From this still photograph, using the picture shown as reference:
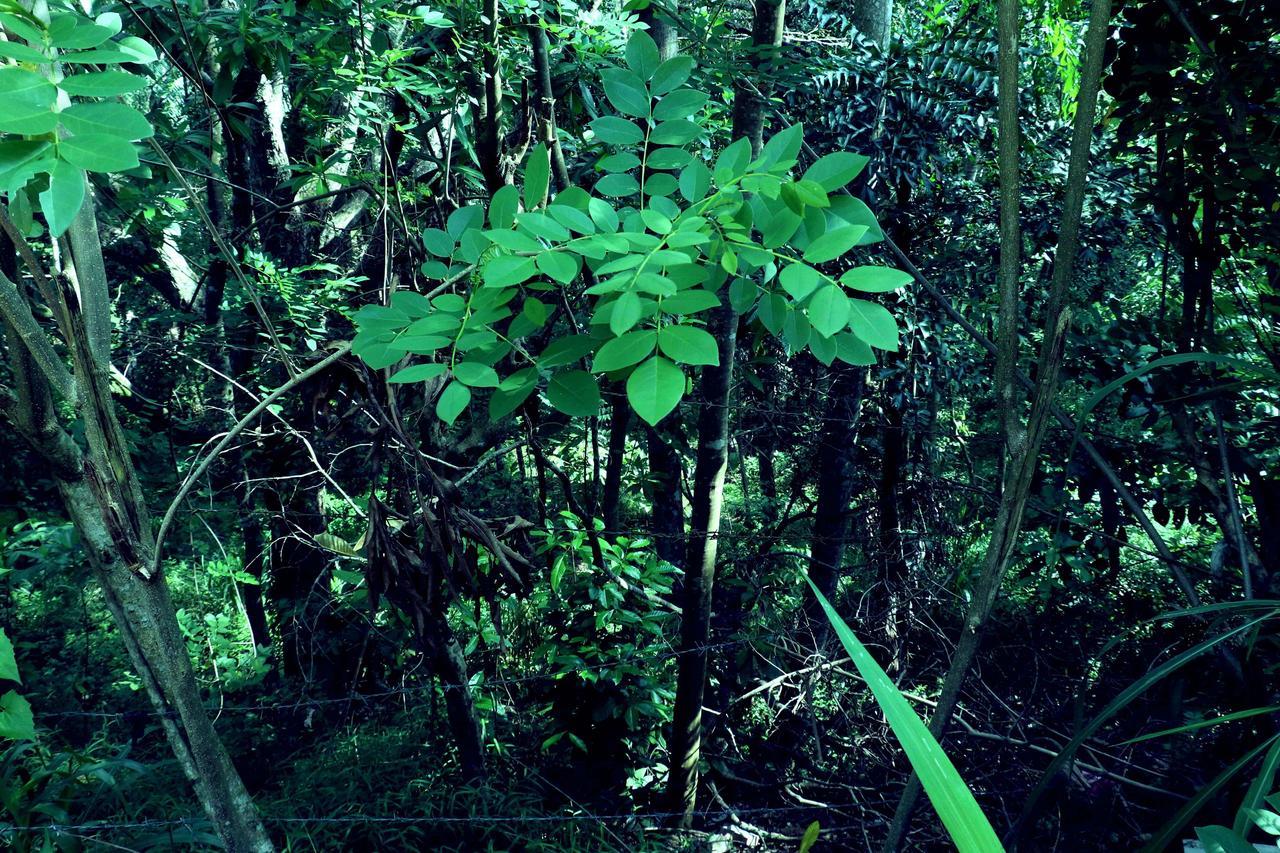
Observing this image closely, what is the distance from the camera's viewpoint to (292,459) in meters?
3.53

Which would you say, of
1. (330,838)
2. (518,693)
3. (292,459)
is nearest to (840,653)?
(518,693)

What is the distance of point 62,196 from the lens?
764 millimetres

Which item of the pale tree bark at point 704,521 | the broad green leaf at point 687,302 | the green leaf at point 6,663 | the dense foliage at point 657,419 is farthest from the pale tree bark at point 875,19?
the green leaf at point 6,663

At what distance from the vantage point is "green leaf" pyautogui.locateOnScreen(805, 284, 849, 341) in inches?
34.6

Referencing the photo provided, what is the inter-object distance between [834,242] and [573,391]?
36cm

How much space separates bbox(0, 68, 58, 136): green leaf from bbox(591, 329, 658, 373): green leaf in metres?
0.56

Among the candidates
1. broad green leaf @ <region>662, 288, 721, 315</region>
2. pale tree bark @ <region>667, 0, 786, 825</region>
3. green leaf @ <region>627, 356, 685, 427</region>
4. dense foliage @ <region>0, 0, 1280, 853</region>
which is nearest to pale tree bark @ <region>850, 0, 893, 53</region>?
dense foliage @ <region>0, 0, 1280, 853</region>

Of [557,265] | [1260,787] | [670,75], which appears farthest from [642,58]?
[1260,787]

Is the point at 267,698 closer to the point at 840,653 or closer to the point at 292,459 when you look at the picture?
the point at 292,459

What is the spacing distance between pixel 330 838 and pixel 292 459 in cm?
148

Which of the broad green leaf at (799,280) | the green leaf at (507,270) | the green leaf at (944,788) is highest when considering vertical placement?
the broad green leaf at (799,280)

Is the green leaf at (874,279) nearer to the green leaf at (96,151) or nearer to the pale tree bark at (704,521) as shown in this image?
the green leaf at (96,151)

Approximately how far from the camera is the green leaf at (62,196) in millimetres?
757

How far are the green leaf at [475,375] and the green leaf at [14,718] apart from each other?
1.27 m
